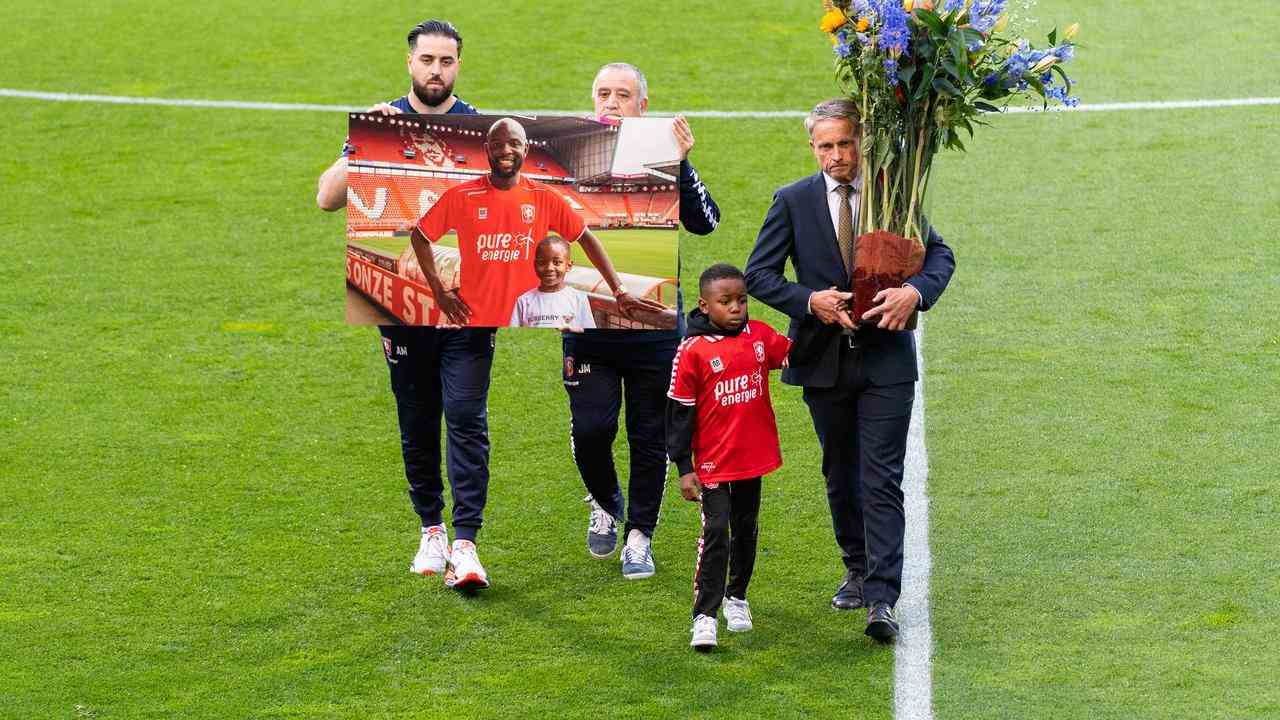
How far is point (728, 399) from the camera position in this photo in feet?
23.1

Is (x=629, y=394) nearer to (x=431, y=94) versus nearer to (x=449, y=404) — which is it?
(x=449, y=404)

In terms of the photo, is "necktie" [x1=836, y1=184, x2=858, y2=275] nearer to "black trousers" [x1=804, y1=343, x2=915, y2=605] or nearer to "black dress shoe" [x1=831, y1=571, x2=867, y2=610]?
"black trousers" [x1=804, y1=343, x2=915, y2=605]

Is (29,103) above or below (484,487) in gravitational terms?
above

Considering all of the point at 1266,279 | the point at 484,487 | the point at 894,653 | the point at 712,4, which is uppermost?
the point at 712,4

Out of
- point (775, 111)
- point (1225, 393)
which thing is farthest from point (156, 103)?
point (1225, 393)

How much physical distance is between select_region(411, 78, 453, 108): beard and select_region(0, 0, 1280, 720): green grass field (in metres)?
1.97

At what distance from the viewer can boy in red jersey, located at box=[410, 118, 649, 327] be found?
7.39m

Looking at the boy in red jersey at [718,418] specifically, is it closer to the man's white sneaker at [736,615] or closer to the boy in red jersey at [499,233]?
the man's white sneaker at [736,615]

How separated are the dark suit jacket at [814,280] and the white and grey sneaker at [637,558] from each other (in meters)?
1.13

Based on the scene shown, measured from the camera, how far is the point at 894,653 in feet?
23.1

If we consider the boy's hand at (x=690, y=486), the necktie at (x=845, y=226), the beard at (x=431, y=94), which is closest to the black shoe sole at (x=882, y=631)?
the boy's hand at (x=690, y=486)

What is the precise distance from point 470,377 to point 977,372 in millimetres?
3780

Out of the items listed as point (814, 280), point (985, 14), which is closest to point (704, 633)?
point (814, 280)

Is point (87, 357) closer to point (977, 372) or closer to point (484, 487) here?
point (484, 487)
